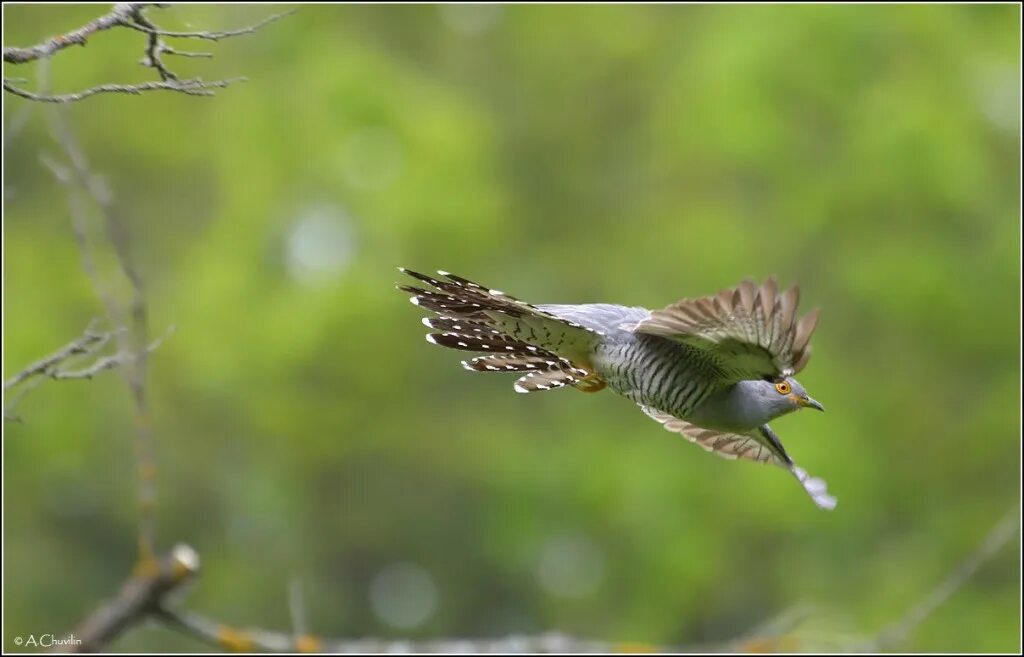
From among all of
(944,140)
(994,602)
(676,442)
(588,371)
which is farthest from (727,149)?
(588,371)

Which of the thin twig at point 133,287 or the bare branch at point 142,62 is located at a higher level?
the bare branch at point 142,62

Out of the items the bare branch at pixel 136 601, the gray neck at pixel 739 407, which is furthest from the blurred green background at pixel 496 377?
the gray neck at pixel 739 407

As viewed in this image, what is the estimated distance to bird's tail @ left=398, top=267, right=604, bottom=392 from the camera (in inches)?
108

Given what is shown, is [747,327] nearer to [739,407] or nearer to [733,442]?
[739,407]

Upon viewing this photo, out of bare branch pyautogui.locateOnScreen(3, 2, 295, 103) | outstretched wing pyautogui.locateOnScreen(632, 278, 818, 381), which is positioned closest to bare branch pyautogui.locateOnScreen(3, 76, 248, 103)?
bare branch pyautogui.locateOnScreen(3, 2, 295, 103)

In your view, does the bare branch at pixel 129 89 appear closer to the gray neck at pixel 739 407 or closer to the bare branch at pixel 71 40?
the bare branch at pixel 71 40

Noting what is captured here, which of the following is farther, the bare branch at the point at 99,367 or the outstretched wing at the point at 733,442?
the outstretched wing at the point at 733,442

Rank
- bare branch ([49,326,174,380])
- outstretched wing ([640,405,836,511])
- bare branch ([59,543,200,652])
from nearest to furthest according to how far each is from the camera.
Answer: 1. bare branch ([49,326,174,380])
2. outstretched wing ([640,405,836,511])
3. bare branch ([59,543,200,652])

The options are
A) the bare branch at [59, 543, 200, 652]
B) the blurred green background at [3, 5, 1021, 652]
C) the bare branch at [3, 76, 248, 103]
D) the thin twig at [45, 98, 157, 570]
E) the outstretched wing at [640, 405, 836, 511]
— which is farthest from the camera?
the blurred green background at [3, 5, 1021, 652]

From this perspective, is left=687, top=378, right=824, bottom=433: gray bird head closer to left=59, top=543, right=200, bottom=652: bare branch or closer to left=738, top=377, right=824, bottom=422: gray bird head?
left=738, top=377, right=824, bottom=422: gray bird head

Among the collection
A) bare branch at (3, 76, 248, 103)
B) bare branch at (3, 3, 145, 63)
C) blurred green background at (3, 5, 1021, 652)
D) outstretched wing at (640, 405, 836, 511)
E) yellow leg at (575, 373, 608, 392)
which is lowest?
blurred green background at (3, 5, 1021, 652)

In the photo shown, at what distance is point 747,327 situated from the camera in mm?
2404

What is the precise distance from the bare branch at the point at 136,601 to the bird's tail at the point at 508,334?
0.92m

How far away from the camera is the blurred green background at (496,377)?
10125 mm
